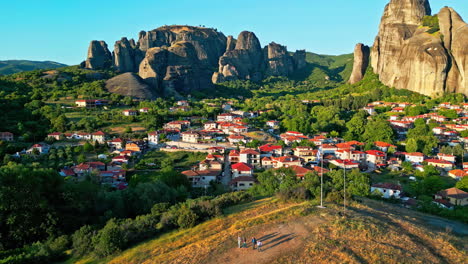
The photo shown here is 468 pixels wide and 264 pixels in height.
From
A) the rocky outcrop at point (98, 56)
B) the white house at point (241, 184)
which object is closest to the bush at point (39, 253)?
the white house at point (241, 184)

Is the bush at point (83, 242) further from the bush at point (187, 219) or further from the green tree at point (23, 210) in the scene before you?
the bush at point (187, 219)

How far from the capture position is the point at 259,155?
1812 inches

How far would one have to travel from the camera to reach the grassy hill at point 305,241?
1556 cm

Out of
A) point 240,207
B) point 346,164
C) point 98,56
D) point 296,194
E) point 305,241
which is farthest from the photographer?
point 98,56

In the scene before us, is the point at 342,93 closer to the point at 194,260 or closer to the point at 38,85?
the point at 38,85

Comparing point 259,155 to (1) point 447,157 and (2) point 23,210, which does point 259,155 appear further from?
(2) point 23,210

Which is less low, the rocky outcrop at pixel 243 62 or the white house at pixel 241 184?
the rocky outcrop at pixel 243 62

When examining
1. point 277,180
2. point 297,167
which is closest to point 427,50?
point 297,167

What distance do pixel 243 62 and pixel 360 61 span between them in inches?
2333

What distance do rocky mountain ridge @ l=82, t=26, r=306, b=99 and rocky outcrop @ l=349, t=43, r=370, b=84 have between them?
158 ft

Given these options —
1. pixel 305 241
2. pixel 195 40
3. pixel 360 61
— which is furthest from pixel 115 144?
pixel 195 40

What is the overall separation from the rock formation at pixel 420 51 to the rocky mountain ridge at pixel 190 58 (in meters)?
56.5

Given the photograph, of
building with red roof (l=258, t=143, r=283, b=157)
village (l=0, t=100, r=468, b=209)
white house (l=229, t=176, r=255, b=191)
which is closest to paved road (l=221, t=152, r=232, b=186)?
village (l=0, t=100, r=468, b=209)

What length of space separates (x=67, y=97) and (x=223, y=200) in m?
67.6
